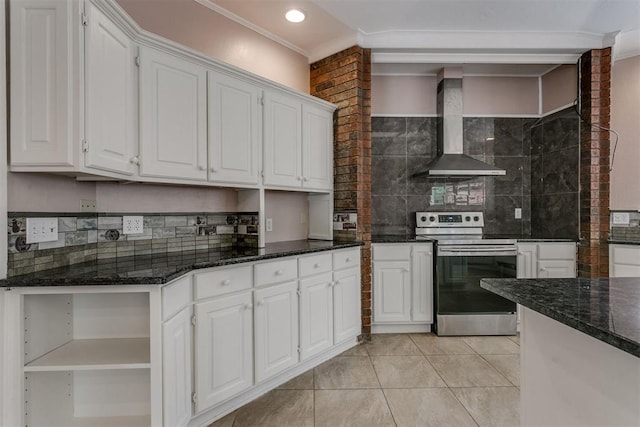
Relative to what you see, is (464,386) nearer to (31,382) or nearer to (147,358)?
(147,358)

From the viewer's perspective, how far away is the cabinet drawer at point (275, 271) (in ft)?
6.91

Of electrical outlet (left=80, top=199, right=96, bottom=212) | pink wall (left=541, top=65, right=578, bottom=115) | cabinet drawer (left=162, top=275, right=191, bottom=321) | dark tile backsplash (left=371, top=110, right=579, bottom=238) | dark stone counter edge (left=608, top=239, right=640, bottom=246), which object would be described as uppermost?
pink wall (left=541, top=65, right=578, bottom=115)

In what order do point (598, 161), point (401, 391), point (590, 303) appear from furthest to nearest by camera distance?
point (598, 161), point (401, 391), point (590, 303)

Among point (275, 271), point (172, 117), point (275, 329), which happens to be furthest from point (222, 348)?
point (172, 117)

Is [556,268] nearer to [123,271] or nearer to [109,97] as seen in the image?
[123,271]

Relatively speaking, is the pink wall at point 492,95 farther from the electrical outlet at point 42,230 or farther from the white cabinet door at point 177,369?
the electrical outlet at point 42,230

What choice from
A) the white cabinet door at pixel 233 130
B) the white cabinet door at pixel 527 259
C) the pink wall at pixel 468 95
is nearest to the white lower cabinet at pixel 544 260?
the white cabinet door at pixel 527 259

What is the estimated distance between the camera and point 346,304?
2842 millimetres

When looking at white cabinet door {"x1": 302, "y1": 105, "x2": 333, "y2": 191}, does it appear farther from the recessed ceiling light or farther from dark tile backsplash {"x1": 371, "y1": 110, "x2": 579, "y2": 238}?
dark tile backsplash {"x1": 371, "y1": 110, "x2": 579, "y2": 238}

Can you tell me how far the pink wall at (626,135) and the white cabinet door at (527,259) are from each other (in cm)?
85

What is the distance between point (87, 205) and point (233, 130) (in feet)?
3.35

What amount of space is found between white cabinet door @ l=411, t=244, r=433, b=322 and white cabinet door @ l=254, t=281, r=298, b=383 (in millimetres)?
1417

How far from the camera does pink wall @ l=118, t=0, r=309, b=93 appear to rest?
2.22m

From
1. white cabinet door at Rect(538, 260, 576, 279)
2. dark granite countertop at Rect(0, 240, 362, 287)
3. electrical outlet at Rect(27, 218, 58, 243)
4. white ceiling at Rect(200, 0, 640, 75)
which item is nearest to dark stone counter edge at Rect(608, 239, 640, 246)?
white cabinet door at Rect(538, 260, 576, 279)
